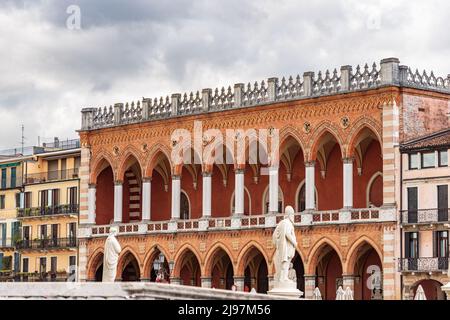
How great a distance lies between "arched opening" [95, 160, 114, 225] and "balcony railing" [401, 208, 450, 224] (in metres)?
21.4

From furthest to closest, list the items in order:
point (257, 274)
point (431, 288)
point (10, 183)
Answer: point (10, 183), point (257, 274), point (431, 288)

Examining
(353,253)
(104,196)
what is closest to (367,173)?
(353,253)

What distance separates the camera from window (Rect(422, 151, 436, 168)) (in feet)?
191

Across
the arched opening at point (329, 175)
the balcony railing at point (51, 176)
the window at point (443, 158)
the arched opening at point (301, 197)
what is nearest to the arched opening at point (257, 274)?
the arched opening at point (301, 197)

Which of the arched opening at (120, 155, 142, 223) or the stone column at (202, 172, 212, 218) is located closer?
the stone column at (202, 172, 212, 218)

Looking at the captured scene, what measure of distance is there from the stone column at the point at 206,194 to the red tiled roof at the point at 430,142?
42.1 feet

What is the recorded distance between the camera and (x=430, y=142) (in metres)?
58.4

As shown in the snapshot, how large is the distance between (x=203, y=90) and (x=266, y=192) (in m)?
6.08

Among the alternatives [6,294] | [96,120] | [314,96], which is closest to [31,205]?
[96,120]

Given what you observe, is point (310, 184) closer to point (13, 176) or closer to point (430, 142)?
point (430, 142)

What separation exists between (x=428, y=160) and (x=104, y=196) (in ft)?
75.5

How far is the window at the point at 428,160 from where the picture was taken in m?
58.1

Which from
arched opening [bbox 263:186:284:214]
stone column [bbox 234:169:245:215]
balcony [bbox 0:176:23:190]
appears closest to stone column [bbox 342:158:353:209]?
arched opening [bbox 263:186:284:214]

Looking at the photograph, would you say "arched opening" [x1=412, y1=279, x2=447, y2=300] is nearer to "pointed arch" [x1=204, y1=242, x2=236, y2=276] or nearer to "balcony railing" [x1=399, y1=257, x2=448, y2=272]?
"balcony railing" [x1=399, y1=257, x2=448, y2=272]
